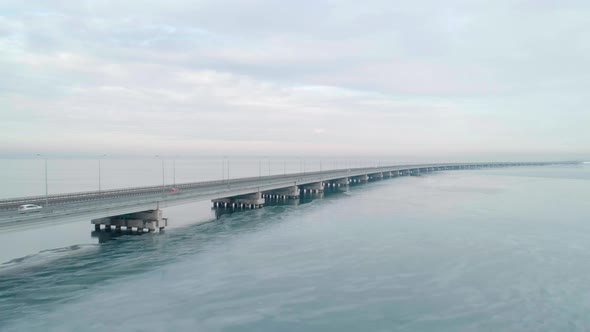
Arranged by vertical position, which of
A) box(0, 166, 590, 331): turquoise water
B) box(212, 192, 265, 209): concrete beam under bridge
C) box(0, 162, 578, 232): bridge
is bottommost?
box(0, 166, 590, 331): turquoise water

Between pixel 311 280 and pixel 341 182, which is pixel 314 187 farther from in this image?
pixel 311 280

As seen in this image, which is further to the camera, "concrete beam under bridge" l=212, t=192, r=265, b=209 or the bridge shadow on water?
"concrete beam under bridge" l=212, t=192, r=265, b=209

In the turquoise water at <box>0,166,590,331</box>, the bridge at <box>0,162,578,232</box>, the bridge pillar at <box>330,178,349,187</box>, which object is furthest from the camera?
the bridge pillar at <box>330,178,349,187</box>

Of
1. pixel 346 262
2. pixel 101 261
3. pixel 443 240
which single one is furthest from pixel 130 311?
pixel 443 240

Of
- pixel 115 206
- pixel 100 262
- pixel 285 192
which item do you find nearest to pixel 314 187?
pixel 285 192

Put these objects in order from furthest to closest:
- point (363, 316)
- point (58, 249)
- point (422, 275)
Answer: point (58, 249) → point (422, 275) → point (363, 316)

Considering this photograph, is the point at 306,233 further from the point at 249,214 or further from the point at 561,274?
the point at 561,274

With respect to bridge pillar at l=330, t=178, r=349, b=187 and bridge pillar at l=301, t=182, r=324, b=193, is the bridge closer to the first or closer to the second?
bridge pillar at l=301, t=182, r=324, b=193

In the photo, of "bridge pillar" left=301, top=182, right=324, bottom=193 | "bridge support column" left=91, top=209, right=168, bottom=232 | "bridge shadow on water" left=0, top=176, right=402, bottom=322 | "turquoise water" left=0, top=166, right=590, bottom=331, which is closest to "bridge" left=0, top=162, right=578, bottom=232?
"bridge support column" left=91, top=209, right=168, bottom=232
